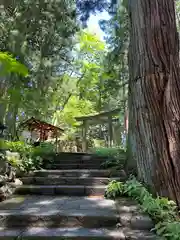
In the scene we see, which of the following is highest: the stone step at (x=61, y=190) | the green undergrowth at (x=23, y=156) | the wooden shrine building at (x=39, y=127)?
the wooden shrine building at (x=39, y=127)

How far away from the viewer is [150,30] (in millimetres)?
3750

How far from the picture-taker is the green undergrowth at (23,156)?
557 cm

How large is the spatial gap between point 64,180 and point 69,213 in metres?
1.87

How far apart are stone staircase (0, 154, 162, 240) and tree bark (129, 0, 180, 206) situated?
643mm

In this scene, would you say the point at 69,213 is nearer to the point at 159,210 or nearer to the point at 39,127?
the point at 159,210

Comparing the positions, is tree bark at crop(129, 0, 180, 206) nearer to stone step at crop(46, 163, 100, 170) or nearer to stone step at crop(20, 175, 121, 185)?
stone step at crop(20, 175, 121, 185)

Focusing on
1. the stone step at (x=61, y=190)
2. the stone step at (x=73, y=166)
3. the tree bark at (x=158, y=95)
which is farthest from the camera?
the stone step at (x=73, y=166)

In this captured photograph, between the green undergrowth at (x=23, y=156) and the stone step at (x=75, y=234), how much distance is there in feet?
7.40

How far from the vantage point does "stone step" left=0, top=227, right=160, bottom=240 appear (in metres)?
2.99

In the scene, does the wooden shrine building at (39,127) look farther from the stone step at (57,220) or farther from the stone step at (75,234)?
the stone step at (75,234)

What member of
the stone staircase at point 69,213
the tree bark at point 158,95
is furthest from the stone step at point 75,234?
the tree bark at point 158,95

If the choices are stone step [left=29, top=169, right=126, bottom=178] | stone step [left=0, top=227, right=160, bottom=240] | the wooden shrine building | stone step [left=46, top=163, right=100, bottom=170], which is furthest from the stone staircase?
the wooden shrine building

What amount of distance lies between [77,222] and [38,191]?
1.73 m

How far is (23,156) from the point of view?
606 centimetres
